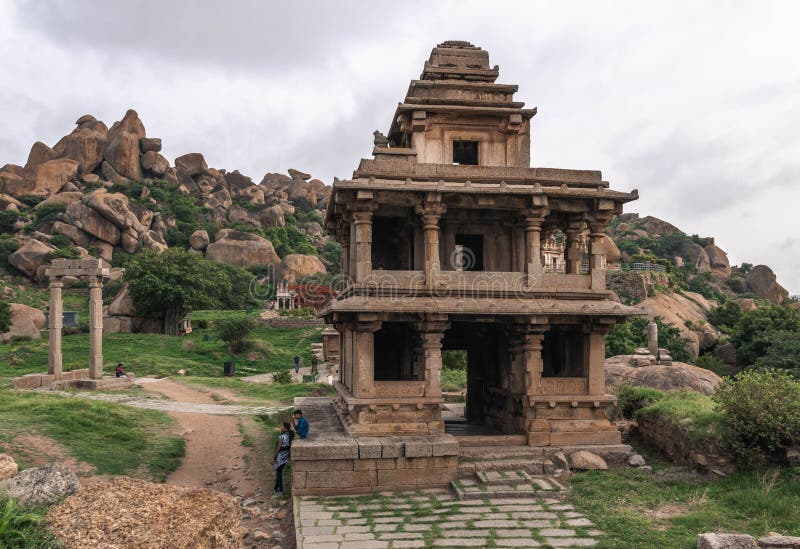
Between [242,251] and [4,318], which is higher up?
[242,251]

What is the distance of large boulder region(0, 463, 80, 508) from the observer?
8008 millimetres

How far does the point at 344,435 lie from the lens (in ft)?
39.5

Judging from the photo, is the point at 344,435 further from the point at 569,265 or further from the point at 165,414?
the point at 165,414

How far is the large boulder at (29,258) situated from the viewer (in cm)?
5375

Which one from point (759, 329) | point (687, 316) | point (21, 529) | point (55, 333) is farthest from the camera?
point (687, 316)

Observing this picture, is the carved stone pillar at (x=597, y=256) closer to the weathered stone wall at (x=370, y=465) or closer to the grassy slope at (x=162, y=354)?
the weathered stone wall at (x=370, y=465)

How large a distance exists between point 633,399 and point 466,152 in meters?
7.51

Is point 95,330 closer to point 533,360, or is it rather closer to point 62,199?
point 533,360

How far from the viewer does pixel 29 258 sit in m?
53.7

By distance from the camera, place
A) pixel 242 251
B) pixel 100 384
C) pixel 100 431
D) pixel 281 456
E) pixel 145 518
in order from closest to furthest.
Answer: pixel 145 518, pixel 281 456, pixel 100 431, pixel 100 384, pixel 242 251

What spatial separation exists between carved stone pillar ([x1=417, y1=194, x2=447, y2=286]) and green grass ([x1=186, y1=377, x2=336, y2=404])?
1174 cm

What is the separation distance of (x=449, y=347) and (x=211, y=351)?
2427cm

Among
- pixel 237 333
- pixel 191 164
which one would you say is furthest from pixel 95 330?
pixel 191 164

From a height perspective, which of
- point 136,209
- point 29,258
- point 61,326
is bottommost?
point 61,326
